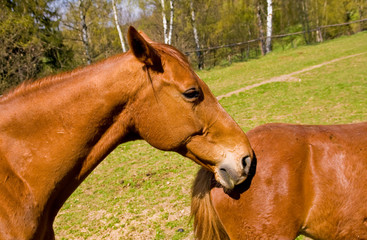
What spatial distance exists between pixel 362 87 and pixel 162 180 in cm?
882

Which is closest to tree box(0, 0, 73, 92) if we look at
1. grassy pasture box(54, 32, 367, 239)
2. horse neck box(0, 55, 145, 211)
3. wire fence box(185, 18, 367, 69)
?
grassy pasture box(54, 32, 367, 239)

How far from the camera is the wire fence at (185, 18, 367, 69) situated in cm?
2154

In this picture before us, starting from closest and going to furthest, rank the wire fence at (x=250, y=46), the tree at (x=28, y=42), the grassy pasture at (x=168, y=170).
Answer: the grassy pasture at (x=168, y=170)
the tree at (x=28, y=42)
the wire fence at (x=250, y=46)

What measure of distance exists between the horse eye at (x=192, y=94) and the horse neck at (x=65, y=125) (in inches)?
13.3

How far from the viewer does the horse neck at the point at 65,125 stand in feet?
5.63

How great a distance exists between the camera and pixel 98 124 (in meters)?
1.81

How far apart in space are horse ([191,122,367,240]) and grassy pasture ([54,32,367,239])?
5.69 feet

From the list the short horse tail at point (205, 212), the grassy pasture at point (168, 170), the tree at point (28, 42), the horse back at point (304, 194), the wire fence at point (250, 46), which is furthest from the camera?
A: the wire fence at point (250, 46)

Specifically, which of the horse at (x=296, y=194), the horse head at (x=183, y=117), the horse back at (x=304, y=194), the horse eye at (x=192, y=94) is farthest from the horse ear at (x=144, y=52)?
the horse back at (x=304, y=194)

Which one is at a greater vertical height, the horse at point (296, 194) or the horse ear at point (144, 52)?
the horse ear at point (144, 52)

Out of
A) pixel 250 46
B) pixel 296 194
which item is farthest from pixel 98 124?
pixel 250 46

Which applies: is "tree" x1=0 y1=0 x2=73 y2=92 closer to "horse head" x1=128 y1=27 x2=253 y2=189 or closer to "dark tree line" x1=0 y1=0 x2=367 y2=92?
"dark tree line" x1=0 y1=0 x2=367 y2=92

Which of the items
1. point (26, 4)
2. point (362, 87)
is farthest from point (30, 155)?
point (26, 4)

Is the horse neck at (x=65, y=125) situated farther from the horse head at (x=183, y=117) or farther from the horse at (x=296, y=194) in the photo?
the horse at (x=296, y=194)
